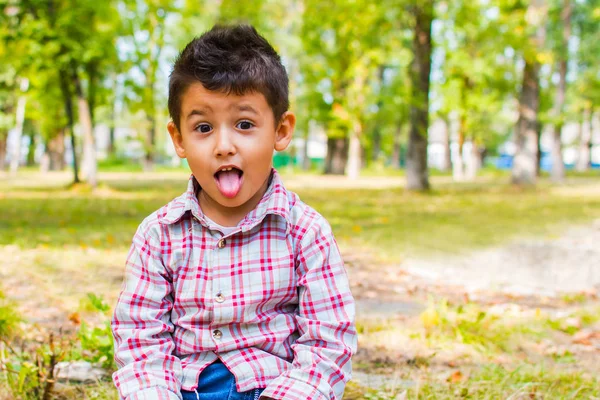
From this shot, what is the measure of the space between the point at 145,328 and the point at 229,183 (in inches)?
19.7

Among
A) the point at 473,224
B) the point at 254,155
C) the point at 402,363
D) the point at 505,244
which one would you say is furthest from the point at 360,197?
the point at 254,155

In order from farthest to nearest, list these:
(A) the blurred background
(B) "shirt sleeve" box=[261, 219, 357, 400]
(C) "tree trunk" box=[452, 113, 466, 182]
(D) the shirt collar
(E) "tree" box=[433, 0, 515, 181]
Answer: (C) "tree trunk" box=[452, 113, 466, 182] → (E) "tree" box=[433, 0, 515, 181] → (A) the blurred background → (D) the shirt collar → (B) "shirt sleeve" box=[261, 219, 357, 400]

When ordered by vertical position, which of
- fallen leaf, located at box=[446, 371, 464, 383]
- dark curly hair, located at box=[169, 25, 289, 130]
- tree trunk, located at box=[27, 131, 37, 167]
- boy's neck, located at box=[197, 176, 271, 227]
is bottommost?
fallen leaf, located at box=[446, 371, 464, 383]

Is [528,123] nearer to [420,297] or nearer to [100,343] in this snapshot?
[420,297]

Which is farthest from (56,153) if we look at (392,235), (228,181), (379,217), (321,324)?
(321,324)

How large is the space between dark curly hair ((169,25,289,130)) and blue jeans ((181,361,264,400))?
0.76 metres

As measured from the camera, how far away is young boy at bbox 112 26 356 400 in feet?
6.06

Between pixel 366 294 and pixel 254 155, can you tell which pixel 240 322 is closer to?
pixel 254 155

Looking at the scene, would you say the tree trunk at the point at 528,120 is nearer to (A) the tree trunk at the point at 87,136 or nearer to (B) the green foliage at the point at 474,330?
(A) the tree trunk at the point at 87,136

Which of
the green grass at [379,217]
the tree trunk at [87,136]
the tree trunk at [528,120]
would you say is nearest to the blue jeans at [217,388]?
the green grass at [379,217]

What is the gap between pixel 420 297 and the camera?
462cm

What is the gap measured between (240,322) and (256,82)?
712 millimetres

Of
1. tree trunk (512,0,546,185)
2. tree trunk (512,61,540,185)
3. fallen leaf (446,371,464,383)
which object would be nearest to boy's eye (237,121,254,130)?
fallen leaf (446,371,464,383)

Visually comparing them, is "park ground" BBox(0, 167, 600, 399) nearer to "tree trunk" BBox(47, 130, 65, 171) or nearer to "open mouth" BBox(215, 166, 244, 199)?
"open mouth" BBox(215, 166, 244, 199)
